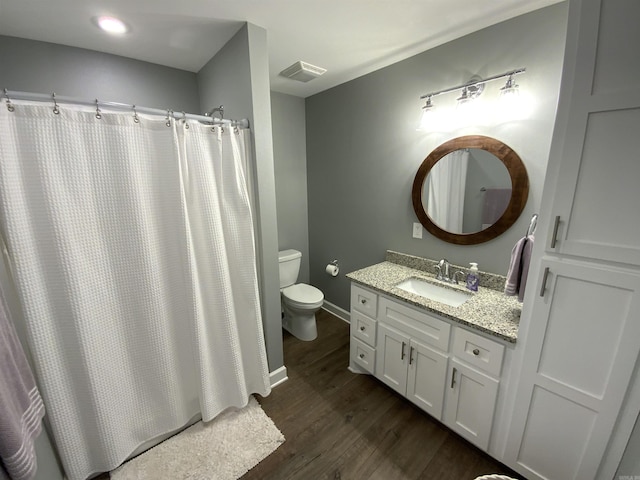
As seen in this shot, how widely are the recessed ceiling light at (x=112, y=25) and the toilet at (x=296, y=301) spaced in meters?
1.88

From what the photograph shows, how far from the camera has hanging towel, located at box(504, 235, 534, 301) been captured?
3.97 feet

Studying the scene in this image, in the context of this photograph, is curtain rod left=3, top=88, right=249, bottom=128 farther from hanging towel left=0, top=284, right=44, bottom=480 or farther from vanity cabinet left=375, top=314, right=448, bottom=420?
vanity cabinet left=375, top=314, right=448, bottom=420

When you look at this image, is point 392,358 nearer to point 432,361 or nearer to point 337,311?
point 432,361

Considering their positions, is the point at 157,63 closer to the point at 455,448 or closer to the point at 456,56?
the point at 456,56

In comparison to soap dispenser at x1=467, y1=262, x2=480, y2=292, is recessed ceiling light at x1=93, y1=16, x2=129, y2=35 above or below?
above

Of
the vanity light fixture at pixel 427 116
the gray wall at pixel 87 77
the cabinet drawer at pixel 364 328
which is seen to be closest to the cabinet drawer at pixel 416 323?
the cabinet drawer at pixel 364 328

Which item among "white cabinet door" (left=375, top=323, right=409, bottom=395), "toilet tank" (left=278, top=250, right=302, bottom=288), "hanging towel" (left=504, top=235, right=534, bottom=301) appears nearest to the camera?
"hanging towel" (left=504, top=235, right=534, bottom=301)

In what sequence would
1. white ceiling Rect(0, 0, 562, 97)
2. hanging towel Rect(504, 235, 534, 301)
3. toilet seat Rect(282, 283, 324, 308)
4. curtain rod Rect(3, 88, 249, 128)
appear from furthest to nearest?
toilet seat Rect(282, 283, 324, 308), white ceiling Rect(0, 0, 562, 97), hanging towel Rect(504, 235, 534, 301), curtain rod Rect(3, 88, 249, 128)

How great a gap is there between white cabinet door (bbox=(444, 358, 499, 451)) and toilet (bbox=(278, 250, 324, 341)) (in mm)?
1205

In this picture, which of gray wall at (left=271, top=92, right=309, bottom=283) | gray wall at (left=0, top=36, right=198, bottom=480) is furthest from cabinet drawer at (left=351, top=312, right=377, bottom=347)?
gray wall at (left=0, top=36, right=198, bottom=480)

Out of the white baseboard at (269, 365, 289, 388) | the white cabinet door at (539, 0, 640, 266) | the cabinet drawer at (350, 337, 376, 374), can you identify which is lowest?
the white baseboard at (269, 365, 289, 388)

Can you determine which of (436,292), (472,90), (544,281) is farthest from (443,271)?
(472,90)

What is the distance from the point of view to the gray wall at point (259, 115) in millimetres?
1535

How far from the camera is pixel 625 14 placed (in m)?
0.79
